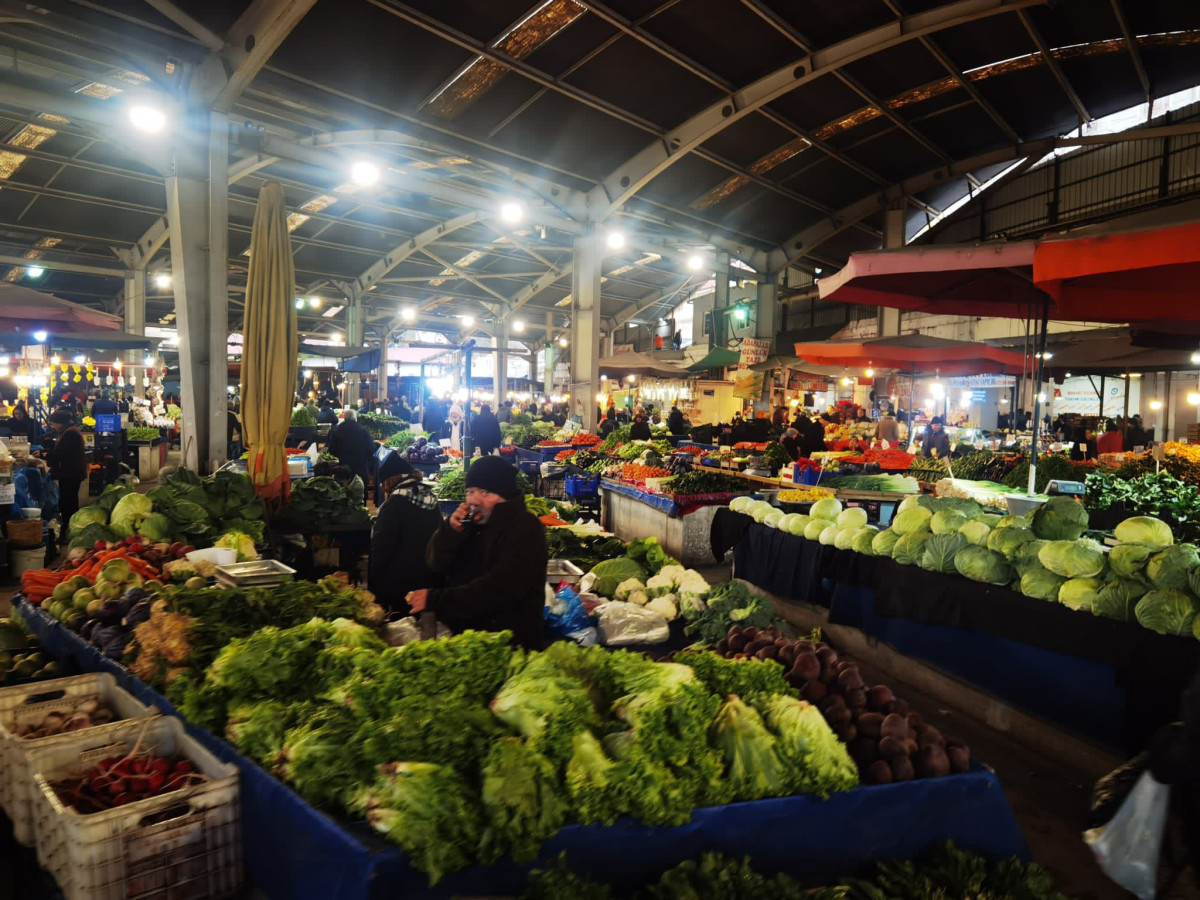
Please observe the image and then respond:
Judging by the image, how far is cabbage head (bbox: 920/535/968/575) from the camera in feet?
16.3

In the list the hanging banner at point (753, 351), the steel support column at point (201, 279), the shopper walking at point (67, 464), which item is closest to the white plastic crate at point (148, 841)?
the steel support column at point (201, 279)

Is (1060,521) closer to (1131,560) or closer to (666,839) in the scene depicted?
(1131,560)

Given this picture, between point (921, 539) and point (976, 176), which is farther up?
point (976, 176)

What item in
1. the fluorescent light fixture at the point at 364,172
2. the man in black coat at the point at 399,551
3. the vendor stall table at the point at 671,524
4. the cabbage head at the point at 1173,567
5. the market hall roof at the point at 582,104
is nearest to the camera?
the cabbage head at the point at 1173,567

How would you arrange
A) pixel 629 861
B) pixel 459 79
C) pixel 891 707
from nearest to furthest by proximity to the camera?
1. pixel 629 861
2. pixel 891 707
3. pixel 459 79

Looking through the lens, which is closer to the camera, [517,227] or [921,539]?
[921,539]

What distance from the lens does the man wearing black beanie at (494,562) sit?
137 inches

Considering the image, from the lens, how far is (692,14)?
34.4 feet

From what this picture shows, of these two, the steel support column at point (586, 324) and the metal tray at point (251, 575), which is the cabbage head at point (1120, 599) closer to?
the metal tray at point (251, 575)

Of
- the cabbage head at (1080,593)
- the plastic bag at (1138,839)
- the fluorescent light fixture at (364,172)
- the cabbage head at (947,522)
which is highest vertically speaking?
the fluorescent light fixture at (364,172)

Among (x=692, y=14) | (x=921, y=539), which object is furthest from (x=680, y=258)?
(x=921, y=539)

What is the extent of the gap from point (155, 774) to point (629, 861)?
5.69 feet

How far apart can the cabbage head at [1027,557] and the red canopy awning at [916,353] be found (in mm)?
4620

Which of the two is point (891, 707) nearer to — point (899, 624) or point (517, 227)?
point (899, 624)
